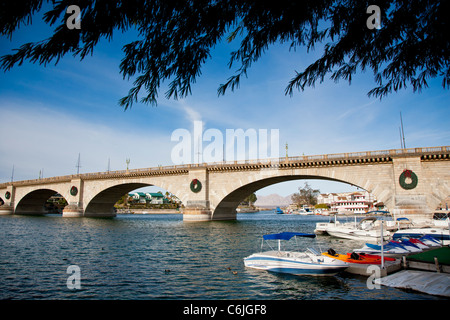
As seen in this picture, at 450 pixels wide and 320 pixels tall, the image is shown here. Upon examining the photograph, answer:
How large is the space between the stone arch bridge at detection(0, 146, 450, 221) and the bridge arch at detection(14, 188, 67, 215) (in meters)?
1.03

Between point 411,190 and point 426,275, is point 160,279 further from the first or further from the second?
point 411,190

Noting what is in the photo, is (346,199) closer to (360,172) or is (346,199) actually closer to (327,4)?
(360,172)

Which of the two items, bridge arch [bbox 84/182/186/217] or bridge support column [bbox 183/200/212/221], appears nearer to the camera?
bridge support column [bbox 183/200/212/221]

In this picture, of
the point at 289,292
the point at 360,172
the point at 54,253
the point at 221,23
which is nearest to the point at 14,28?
the point at 221,23

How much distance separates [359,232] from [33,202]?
9433 cm

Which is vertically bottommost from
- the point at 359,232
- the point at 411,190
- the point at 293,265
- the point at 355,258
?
the point at 293,265

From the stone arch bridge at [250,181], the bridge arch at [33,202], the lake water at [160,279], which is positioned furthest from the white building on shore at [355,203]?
the lake water at [160,279]

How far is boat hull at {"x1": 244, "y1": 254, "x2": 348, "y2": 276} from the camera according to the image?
1508 centimetres

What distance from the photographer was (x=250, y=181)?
48.5m

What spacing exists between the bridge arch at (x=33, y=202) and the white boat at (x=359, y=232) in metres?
77.5

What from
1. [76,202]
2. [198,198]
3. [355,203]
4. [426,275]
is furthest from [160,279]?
[355,203]

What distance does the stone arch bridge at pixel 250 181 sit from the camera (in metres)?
35.4

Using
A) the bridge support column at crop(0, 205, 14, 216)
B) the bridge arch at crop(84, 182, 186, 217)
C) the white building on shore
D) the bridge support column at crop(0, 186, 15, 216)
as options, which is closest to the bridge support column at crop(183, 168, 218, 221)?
the bridge arch at crop(84, 182, 186, 217)

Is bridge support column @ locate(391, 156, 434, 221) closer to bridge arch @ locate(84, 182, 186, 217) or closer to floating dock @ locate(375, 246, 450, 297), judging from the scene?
floating dock @ locate(375, 246, 450, 297)
